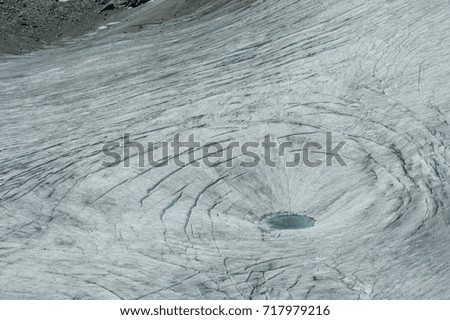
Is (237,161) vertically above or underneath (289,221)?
above

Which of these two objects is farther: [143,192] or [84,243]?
[143,192]

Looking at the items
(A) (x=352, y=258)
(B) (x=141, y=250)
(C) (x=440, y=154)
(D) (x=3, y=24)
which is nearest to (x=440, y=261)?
(A) (x=352, y=258)

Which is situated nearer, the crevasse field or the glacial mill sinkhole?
the crevasse field

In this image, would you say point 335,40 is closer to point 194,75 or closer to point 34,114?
point 194,75

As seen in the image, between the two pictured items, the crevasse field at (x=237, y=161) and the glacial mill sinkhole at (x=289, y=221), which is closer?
the crevasse field at (x=237, y=161)
